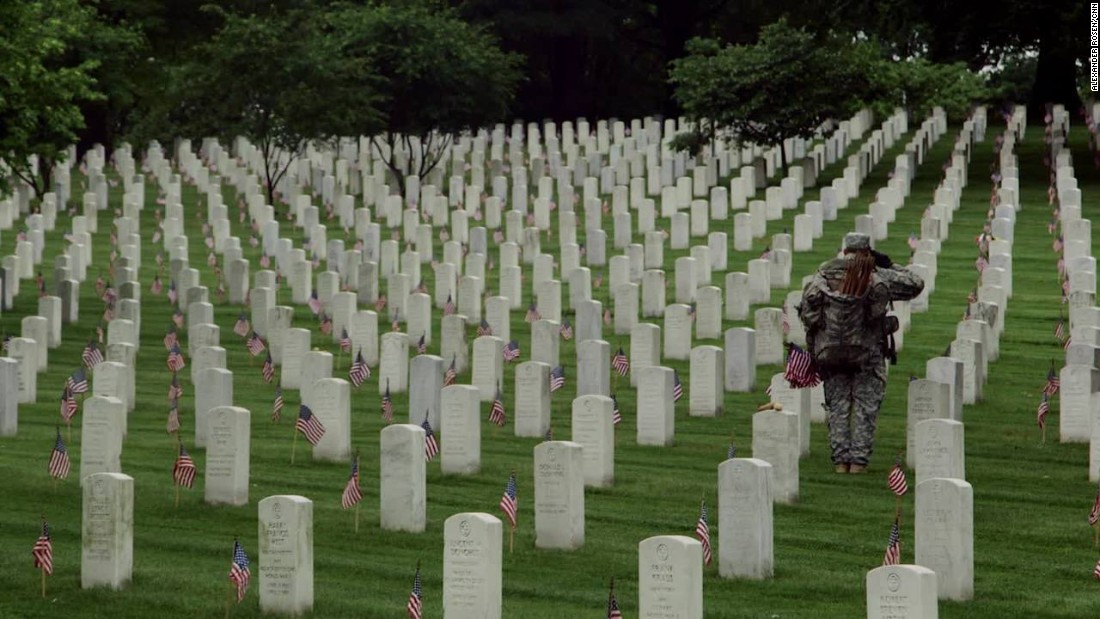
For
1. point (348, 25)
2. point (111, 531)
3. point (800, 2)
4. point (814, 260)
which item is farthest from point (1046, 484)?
point (800, 2)

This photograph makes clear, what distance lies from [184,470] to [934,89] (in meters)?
39.3

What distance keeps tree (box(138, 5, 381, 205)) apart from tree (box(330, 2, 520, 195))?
2289 mm

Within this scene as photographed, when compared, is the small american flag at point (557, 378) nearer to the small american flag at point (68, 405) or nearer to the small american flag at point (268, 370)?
the small american flag at point (268, 370)

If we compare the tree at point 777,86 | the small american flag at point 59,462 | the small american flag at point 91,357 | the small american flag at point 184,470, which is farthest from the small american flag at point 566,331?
the tree at point 777,86

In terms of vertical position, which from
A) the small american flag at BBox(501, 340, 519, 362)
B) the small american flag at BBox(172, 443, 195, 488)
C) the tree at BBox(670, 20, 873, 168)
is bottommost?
the small american flag at BBox(172, 443, 195, 488)

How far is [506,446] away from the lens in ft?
63.6

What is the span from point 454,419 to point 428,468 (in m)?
0.66

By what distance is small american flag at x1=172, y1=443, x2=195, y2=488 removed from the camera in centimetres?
1627

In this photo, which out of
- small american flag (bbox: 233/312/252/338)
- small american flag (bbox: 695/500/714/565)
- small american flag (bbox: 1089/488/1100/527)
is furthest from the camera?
small american flag (bbox: 233/312/252/338)

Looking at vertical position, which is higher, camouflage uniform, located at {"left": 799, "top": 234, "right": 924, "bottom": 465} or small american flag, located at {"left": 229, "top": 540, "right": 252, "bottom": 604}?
camouflage uniform, located at {"left": 799, "top": 234, "right": 924, "bottom": 465}

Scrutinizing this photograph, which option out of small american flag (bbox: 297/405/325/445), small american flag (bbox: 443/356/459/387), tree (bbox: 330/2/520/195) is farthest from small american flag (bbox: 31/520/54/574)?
tree (bbox: 330/2/520/195)

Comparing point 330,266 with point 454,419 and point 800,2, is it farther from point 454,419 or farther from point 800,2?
point 800,2

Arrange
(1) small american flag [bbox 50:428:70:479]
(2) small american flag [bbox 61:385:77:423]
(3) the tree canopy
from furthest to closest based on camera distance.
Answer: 1. (3) the tree canopy
2. (2) small american flag [bbox 61:385:77:423]
3. (1) small american flag [bbox 50:428:70:479]

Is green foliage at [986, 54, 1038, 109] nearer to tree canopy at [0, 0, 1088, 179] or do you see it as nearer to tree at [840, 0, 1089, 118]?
tree canopy at [0, 0, 1088, 179]
